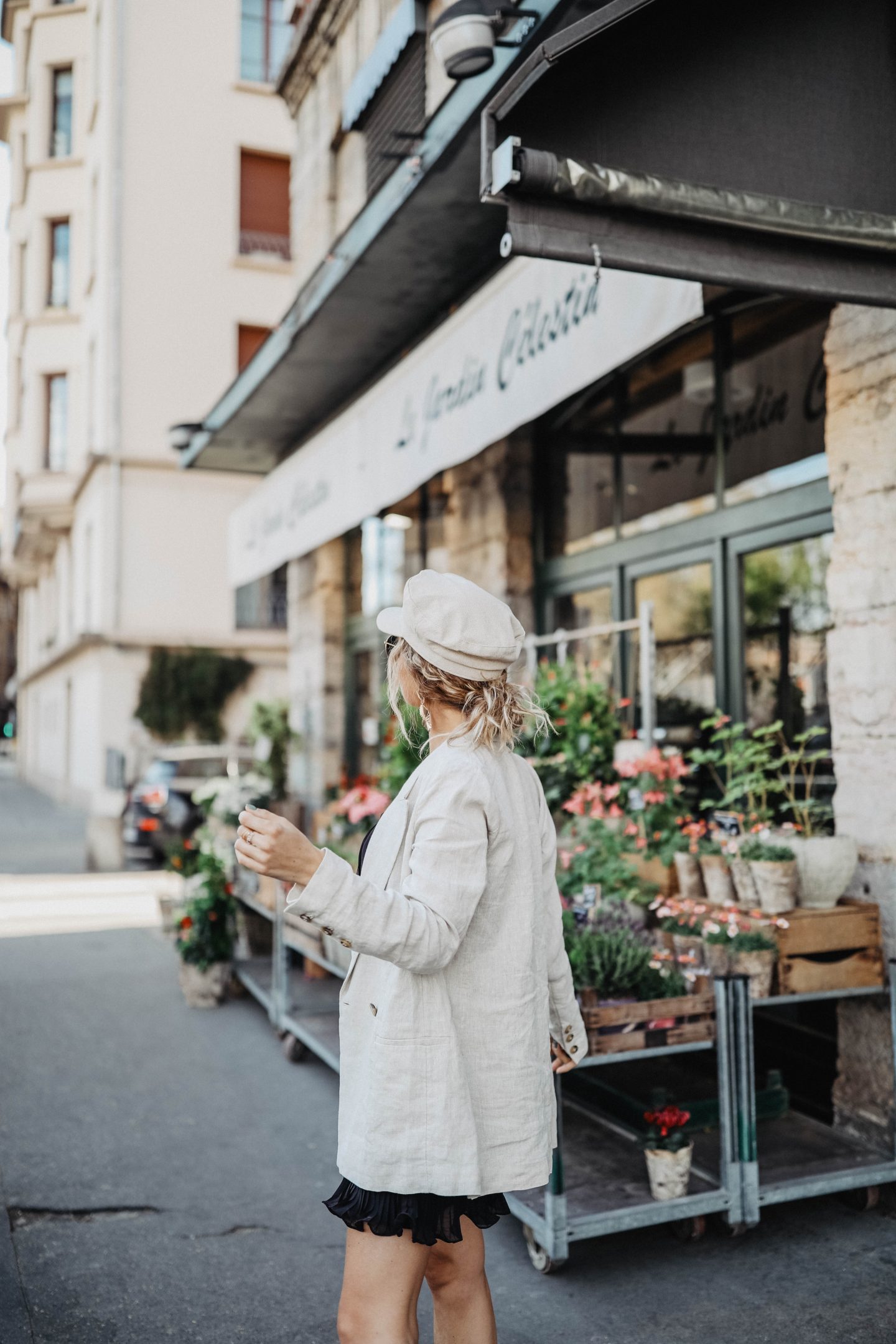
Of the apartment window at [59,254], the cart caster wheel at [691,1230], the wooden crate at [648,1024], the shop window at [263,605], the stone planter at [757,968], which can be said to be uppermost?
the apartment window at [59,254]

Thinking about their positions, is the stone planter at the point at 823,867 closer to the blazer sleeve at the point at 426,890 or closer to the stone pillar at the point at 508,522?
the blazer sleeve at the point at 426,890

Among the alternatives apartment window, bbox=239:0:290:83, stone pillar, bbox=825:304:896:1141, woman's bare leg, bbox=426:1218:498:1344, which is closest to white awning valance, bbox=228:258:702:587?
stone pillar, bbox=825:304:896:1141

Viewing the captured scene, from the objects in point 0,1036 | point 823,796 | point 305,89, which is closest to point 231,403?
point 305,89

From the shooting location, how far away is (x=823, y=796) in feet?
15.3

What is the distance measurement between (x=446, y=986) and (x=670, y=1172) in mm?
1775

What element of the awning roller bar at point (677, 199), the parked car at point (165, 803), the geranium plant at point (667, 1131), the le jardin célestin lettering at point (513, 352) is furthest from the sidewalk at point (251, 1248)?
the parked car at point (165, 803)

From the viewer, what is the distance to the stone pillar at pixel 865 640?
3844mm

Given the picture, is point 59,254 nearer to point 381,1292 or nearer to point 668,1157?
point 668,1157

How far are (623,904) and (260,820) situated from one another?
102 inches

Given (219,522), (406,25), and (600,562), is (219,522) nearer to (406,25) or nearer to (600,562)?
(406,25)

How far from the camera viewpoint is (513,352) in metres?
4.73

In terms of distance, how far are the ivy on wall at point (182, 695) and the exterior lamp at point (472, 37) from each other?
645 inches

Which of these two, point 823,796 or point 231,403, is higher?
point 231,403

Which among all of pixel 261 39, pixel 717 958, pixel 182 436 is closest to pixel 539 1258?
pixel 717 958
